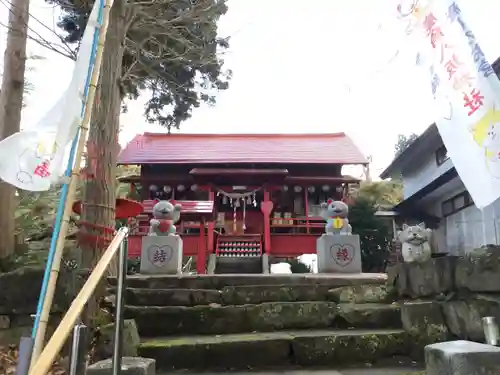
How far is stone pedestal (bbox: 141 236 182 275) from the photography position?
312 inches

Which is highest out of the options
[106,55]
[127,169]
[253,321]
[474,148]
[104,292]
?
[127,169]

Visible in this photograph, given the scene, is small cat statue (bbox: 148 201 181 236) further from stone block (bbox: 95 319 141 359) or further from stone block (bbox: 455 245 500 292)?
stone block (bbox: 455 245 500 292)

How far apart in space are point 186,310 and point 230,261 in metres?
7.74

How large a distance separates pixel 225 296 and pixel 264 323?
0.74 m

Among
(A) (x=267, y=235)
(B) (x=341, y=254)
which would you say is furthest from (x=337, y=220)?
(A) (x=267, y=235)

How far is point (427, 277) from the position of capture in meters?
4.11

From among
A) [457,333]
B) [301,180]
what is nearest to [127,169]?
[301,180]

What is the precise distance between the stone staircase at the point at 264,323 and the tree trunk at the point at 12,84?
185cm

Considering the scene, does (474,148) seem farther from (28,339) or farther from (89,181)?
(89,181)

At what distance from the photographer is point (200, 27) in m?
8.16

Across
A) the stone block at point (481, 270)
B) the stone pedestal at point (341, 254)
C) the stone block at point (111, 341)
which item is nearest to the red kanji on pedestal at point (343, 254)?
the stone pedestal at point (341, 254)

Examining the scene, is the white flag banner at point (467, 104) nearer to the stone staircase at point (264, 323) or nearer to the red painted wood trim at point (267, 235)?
the stone staircase at point (264, 323)

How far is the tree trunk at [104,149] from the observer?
430 centimetres

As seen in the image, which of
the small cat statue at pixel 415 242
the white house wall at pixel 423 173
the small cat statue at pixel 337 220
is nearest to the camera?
the small cat statue at pixel 415 242
